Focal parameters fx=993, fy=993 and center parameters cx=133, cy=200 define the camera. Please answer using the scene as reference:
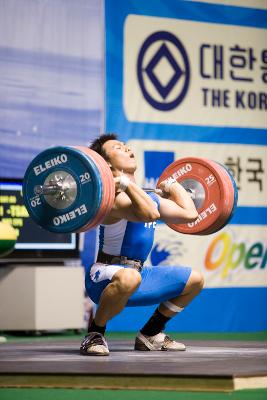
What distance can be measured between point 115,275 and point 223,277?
3.84 metres

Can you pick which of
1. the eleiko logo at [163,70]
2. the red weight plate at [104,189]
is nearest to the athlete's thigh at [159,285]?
the red weight plate at [104,189]

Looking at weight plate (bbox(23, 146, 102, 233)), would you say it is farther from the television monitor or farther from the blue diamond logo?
the blue diamond logo

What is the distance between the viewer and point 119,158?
5.14m

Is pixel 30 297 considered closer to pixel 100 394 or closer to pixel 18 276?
pixel 18 276

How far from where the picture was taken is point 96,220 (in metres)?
4.77

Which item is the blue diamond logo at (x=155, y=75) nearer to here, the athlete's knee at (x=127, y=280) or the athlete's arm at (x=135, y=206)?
the athlete's arm at (x=135, y=206)

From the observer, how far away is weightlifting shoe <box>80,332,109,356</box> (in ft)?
16.2

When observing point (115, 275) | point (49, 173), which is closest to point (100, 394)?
point (115, 275)

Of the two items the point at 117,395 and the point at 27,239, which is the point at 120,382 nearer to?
the point at 117,395

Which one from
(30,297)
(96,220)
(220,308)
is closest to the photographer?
(96,220)

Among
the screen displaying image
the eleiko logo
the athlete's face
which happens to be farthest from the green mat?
the eleiko logo

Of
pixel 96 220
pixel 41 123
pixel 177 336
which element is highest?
pixel 41 123

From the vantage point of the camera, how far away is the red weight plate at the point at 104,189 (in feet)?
15.5

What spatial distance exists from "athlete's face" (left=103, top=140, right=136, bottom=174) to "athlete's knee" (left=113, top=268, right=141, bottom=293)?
0.55 metres
